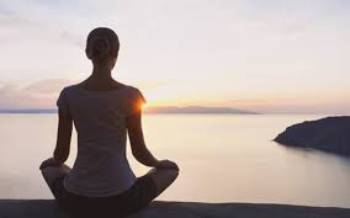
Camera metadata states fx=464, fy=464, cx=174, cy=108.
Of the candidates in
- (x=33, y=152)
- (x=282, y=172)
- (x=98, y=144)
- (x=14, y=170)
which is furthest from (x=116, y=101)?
(x=33, y=152)

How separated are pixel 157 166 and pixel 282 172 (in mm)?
86831

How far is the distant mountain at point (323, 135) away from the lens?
417 feet

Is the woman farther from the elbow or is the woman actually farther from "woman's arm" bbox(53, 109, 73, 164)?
the elbow

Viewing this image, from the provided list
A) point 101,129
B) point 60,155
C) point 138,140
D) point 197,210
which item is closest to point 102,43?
point 101,129

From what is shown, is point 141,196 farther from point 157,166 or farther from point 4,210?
point 4,210

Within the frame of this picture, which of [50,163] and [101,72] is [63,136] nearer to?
[50,163]

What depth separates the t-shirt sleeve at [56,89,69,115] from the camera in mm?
3172

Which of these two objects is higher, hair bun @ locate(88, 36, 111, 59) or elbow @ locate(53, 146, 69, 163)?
hair bun @ locate(88, 36, 111, 59)

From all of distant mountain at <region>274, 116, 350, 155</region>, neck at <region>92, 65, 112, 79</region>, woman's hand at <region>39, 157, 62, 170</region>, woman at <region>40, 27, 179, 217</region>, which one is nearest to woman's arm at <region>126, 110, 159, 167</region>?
woman at <region>40, 27, 179, 217</region>

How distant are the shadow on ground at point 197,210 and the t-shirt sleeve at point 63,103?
2.86 ft

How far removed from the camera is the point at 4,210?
373cm

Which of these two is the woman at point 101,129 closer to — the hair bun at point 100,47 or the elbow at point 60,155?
the hair bun at point 100,47

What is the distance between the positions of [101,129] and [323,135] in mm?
141769

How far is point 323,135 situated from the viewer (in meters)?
138
